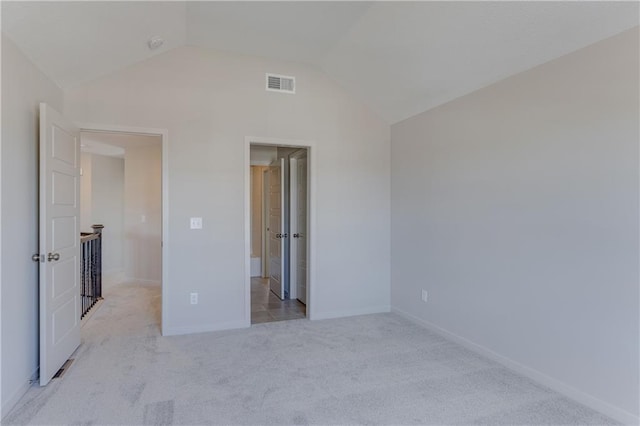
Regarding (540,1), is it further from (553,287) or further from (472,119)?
(553,287)

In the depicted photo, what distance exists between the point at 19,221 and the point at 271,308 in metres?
2.83

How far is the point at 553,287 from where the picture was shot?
2529 millimetres

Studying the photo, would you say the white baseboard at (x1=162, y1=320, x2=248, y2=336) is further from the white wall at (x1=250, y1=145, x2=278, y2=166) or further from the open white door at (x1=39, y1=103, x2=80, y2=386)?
the white wall at (x1=250, y1=145, x2=278, y2=166)

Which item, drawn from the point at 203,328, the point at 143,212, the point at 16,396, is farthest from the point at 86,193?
the point at 16,396

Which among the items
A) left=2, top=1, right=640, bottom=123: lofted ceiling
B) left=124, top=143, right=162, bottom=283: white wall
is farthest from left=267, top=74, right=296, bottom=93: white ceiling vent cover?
left=124, top=143, right=162, bottom=283: white wall

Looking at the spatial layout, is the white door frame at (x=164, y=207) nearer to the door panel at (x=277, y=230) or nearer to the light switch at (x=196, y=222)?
the light switch at (x=196, y=222)

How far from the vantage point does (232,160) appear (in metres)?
3.76

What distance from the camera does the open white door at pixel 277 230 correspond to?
500cm

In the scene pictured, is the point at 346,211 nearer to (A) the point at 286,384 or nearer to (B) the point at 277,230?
(B) the point at 277,230

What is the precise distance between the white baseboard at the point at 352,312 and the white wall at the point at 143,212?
3.29 meters

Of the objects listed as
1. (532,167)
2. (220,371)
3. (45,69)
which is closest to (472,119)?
(532,167)

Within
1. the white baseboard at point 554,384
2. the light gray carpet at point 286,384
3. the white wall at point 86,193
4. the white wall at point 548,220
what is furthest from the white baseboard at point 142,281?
the white baseboard at point 554,384

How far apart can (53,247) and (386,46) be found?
3.21 m

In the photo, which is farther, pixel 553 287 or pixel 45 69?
pixel 45 69
